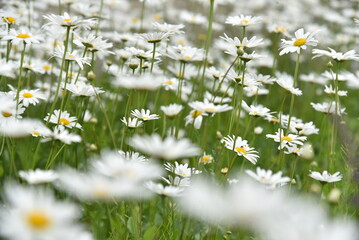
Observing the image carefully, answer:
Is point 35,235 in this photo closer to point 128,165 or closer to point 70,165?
point 128,165

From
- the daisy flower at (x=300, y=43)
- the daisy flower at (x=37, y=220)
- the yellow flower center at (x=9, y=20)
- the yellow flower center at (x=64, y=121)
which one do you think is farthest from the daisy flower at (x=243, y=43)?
the daisy flower at (x=37, y=220)

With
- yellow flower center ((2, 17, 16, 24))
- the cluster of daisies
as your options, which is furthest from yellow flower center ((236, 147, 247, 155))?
yellow flower center ((2, 17, 16, 24))

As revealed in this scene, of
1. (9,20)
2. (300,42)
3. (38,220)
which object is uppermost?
(300,42)

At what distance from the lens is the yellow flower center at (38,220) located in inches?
32.9

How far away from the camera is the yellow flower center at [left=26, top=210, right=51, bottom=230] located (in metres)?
0.84

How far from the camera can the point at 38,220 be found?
0.84 meters

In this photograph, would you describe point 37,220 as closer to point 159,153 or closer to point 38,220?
point 38,220

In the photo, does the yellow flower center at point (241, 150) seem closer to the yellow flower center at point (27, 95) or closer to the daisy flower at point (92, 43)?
the daisy flower at point (92, 43)

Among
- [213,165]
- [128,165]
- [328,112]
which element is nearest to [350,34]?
[328,112]

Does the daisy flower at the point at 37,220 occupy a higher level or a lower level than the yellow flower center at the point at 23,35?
lower

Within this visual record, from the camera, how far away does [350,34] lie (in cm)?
546

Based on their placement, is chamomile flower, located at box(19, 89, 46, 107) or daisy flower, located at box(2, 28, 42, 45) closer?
daisy flower, located at box(2, 28, 42, 45)

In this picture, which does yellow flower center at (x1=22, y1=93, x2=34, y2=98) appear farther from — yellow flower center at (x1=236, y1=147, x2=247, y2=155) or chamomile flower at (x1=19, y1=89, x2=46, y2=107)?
yellow flower center at (x1=236, y1=147, x2=247, y2=155)

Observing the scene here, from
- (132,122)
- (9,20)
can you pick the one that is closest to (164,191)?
(132,122)
